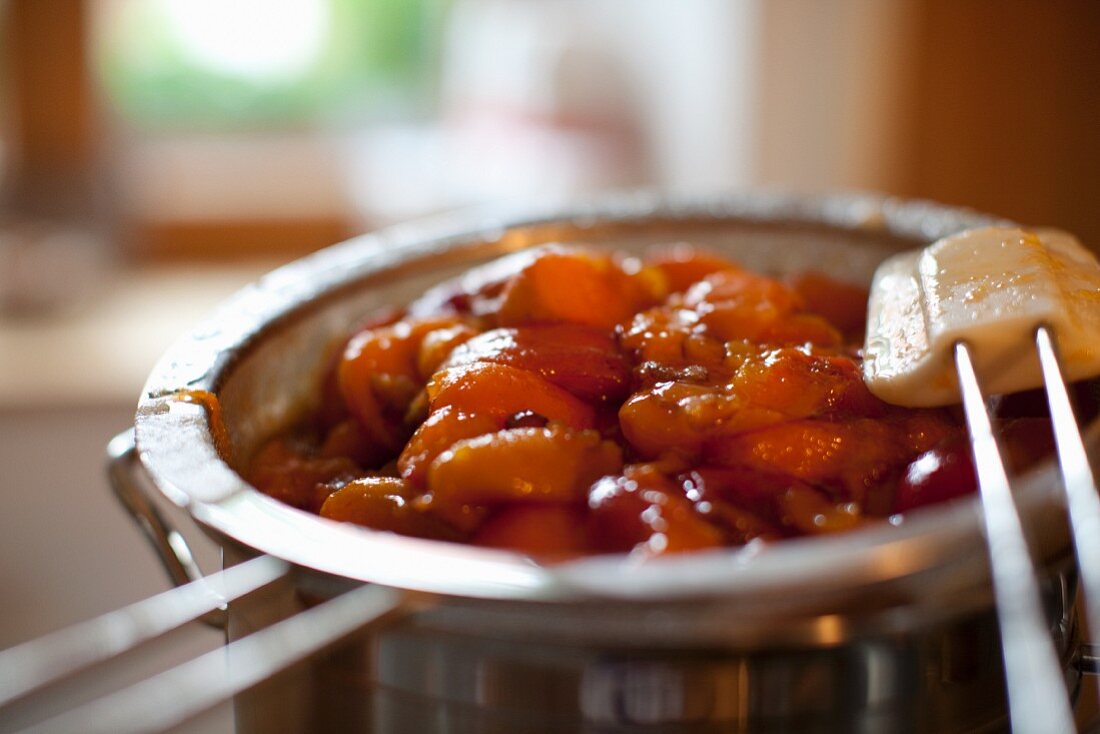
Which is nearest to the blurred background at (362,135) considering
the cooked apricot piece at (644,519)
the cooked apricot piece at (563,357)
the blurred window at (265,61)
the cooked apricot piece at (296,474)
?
the blurred window at (265,61)

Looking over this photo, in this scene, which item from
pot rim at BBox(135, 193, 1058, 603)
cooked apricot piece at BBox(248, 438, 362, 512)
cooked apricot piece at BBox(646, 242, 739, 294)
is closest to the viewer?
pot rim at BBox(135, 193, 1058, 603)

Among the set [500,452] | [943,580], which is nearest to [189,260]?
[500,452]

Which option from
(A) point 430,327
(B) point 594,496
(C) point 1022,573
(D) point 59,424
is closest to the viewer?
(C) point 1022,573

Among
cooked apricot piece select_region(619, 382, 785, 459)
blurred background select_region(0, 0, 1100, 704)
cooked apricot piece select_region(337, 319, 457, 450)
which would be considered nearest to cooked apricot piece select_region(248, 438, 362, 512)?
cooked apricot piece select_region(337, 319, 457, 450)

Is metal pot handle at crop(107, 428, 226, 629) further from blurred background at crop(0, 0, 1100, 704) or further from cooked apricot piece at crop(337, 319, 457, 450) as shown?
blurred background at crop(0, 0, 1100, 704)

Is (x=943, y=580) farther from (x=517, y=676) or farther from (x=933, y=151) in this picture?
(x=933, y=151)

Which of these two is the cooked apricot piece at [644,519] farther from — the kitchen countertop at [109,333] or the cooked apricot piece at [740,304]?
the kitchen countertop at [109,333]
